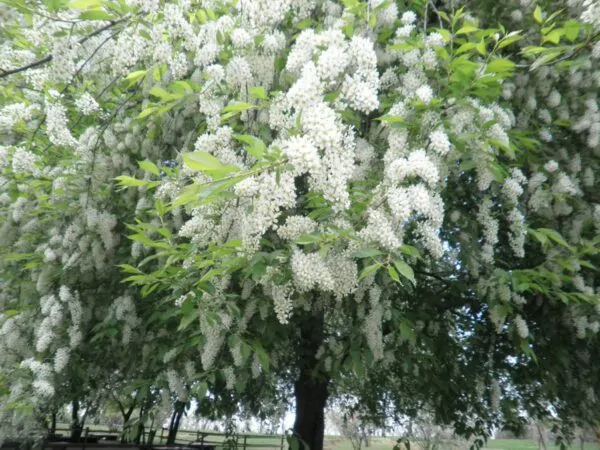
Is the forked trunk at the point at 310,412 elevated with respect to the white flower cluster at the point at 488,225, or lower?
lower

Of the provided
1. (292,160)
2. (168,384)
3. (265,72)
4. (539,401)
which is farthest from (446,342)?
(292,160)

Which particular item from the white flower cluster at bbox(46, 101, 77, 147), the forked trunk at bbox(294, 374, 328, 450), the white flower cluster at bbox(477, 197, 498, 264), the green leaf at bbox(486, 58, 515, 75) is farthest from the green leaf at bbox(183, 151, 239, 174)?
the forked trunk at bbox(294, 374, 328, 450)

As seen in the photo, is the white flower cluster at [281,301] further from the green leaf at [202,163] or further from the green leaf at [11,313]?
the green leaf at [11,313]

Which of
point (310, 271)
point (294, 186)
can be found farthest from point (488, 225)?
point (294, 186)

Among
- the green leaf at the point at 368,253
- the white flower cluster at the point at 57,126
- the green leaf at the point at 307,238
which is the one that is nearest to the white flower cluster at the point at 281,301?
the green leaf at the point at 307,238

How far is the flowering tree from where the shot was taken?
258 cm

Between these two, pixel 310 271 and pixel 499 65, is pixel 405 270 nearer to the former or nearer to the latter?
pixel 310 271

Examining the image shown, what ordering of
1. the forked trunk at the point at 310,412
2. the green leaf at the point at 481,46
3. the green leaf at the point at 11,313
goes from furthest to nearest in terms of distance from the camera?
1. the forked trunk at the point at 310,412
2. the green leaf at the point at 11,313
3. the green leaf at the point at 481,46

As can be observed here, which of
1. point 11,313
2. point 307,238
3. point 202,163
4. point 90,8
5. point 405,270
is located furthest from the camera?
point 11,313

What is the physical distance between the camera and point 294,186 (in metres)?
2.26

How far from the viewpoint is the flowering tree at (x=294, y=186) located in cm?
258

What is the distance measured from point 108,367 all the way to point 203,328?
238 cm

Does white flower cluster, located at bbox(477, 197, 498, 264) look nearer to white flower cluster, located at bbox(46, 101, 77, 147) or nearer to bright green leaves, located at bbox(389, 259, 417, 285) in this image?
bright green leaves, located at bbox(389, 259, 417, 285)

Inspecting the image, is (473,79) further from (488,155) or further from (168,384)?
(168,384)
